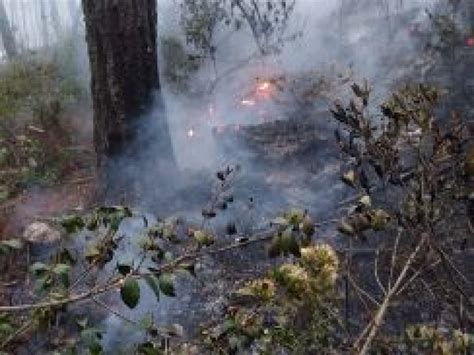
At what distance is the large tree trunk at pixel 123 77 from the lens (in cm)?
546

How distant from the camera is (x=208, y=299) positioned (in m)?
4.82

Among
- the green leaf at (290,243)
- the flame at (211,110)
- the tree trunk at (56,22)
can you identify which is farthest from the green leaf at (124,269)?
the tree trunk at (56,22)

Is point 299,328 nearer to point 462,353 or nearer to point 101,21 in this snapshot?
point 462,353

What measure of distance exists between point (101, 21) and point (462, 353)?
4359mm

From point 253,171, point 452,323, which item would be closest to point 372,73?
point 253,171

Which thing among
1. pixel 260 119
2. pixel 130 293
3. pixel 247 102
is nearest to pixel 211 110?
pixel 247 102

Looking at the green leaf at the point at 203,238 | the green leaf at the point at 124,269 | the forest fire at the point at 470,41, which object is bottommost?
the green leaf at the point at 124,269

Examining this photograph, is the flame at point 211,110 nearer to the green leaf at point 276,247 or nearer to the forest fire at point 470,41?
the forest fire at point 470,41

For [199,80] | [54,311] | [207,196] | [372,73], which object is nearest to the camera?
[54,311]

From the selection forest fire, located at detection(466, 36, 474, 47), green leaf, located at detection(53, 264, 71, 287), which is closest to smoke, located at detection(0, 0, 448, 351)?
forest fire, located at detection(466, 36, 474, 47)

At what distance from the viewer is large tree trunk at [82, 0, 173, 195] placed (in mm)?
5461

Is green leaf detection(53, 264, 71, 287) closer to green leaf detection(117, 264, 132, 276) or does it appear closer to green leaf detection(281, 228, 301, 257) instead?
green leaf detection(117, 264, 132, 276)

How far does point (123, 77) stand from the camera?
5613mm

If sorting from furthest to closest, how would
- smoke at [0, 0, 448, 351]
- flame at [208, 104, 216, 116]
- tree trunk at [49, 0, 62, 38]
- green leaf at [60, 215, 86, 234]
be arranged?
1. tree trunk at [49, 0, 62, 38]
2. flame at [208, 104, 216, 116]
3. smoke at [0, 0, 448, 351]
4. green leaf at [60, 215, 86, 234]
